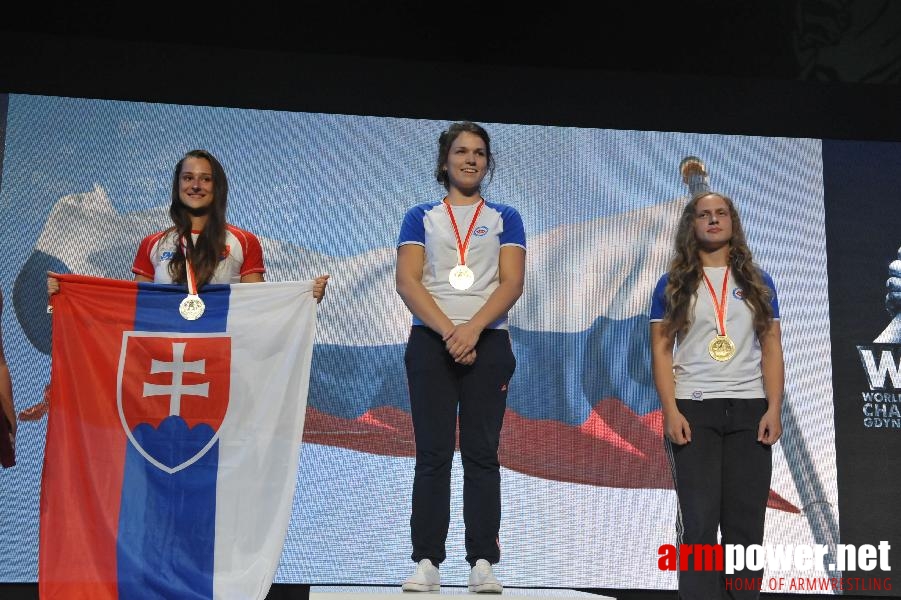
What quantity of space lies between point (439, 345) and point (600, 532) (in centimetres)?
183

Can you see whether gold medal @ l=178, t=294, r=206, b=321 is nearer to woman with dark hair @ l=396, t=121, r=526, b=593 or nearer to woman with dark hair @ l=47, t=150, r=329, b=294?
woman with dark hair @ l=47, t=150, r=329, b=294

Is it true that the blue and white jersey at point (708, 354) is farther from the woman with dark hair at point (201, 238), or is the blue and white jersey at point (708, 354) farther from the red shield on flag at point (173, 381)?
the red shield on flag at point (173, 381)

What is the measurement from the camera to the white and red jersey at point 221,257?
327cm

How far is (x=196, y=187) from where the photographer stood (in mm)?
3324

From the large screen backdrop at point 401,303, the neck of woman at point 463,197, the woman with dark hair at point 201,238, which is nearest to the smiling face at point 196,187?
the woman with dark hair at point 201,238

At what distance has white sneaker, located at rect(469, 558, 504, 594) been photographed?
2.78 m

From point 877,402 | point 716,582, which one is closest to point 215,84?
point 716,582

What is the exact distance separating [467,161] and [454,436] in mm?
907

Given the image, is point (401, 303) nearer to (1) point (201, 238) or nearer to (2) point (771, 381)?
(1) point (201, 238)

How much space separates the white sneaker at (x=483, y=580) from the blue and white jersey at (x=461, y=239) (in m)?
0.73

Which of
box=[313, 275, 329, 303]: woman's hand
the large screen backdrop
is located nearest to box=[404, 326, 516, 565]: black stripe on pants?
box=[313, 275, 329, 303]: woman's hand

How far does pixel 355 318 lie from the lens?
4496 millimetres

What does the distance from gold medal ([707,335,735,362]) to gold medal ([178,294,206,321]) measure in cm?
165

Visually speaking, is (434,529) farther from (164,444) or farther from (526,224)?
(526,224)
